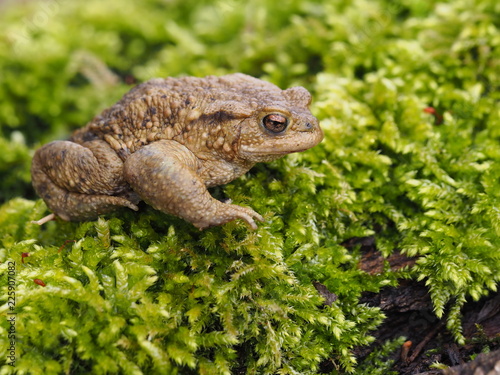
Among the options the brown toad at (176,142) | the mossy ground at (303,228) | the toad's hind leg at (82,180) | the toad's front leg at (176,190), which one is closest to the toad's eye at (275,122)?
the brown toad at (176,142)

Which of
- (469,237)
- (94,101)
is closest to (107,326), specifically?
(469,237)

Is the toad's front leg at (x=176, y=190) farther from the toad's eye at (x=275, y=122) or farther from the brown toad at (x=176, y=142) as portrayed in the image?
the toad's eye at (x=275, y=122)

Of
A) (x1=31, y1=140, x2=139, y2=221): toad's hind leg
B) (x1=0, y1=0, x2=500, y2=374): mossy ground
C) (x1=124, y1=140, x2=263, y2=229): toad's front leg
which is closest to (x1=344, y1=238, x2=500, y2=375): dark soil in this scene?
(x1=0, y1=0, x2=500, y2=374): mossy ground

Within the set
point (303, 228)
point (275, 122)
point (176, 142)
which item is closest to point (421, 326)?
point (303, 228)

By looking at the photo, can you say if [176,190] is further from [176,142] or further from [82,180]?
[82,180]

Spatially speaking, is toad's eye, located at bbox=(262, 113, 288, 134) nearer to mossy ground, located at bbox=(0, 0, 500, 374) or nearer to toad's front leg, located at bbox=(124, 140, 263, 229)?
mossy ground, located at bbox=(0, 0, 500, 374)

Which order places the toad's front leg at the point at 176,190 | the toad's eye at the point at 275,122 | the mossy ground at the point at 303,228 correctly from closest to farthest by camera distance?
the mossy ground at the point at 303,228 → the toad's front leg at the point at 176,190 → the toad's eye at the point at 275,122

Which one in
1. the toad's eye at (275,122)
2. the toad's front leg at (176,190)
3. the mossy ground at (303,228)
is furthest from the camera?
the toad's eye at (275,122)
